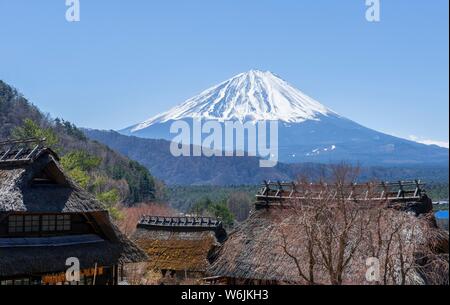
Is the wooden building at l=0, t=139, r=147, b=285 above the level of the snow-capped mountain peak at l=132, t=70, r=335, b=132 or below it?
below

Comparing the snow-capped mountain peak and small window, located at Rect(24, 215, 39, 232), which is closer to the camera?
small window, located at Rect(24, 215, 39, 232)

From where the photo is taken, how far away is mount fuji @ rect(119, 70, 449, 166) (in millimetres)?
149375

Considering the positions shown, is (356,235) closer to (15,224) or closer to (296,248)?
(296,248)

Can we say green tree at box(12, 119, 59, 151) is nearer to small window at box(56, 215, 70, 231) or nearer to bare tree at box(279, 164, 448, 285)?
small window at box(56, 215, 70, 231)

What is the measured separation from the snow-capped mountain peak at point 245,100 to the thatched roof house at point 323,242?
118 m

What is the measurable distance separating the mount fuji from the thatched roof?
9432cm

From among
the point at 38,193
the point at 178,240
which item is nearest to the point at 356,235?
the point at 38,193

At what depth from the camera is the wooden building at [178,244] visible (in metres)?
29.7

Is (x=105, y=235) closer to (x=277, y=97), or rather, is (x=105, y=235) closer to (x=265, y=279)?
(x=265, y=279)

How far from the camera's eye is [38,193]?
698 inches

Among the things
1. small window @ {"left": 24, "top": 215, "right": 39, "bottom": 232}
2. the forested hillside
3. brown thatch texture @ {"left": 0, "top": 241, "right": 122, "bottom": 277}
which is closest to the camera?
brown thatch texture @ {"left": 0, "top": 241, "right": 122, "bottom": 277}

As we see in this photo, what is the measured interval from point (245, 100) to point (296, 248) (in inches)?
5602

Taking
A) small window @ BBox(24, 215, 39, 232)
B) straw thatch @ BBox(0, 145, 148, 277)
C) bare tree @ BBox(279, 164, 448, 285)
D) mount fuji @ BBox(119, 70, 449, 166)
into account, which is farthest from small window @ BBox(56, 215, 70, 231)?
mount fuji @ BBox(119, 70, 449, 166)
